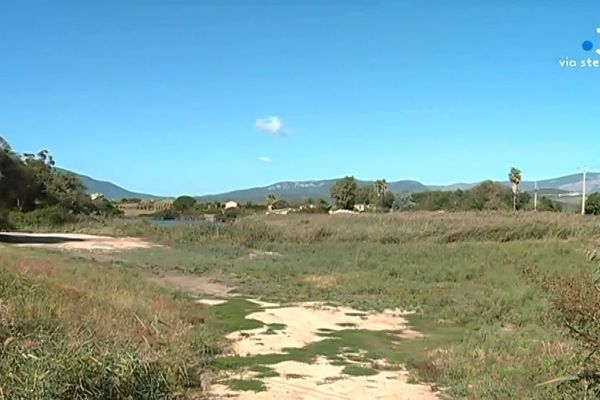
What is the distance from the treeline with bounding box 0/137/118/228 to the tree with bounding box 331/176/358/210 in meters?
32.0

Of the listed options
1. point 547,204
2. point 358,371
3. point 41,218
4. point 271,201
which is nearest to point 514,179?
point 547,204

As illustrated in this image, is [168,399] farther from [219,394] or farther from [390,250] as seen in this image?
[390,250]

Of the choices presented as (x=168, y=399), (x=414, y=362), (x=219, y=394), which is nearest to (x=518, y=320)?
(x=414, y=362)

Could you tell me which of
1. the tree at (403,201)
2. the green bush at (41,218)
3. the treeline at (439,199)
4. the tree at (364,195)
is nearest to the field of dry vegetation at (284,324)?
the green bush at (41,218)

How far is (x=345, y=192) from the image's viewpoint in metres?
86.1

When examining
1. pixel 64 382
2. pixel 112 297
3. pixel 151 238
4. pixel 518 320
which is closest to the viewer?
pixel 64 382

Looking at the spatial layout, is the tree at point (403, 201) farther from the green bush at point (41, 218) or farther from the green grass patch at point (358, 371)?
the green grass patch at point (358, 371)

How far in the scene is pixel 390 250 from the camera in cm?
2859

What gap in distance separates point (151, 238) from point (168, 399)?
105 feet

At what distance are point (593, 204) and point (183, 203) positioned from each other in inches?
1968

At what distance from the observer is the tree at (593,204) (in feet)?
208

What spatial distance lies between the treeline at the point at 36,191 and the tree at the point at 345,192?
3204 centimetres

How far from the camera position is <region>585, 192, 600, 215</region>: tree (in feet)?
208

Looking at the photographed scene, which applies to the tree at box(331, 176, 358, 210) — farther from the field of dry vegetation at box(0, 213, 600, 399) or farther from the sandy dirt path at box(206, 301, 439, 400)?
the sandy dirt path at box(206, 301, 439, 400)
